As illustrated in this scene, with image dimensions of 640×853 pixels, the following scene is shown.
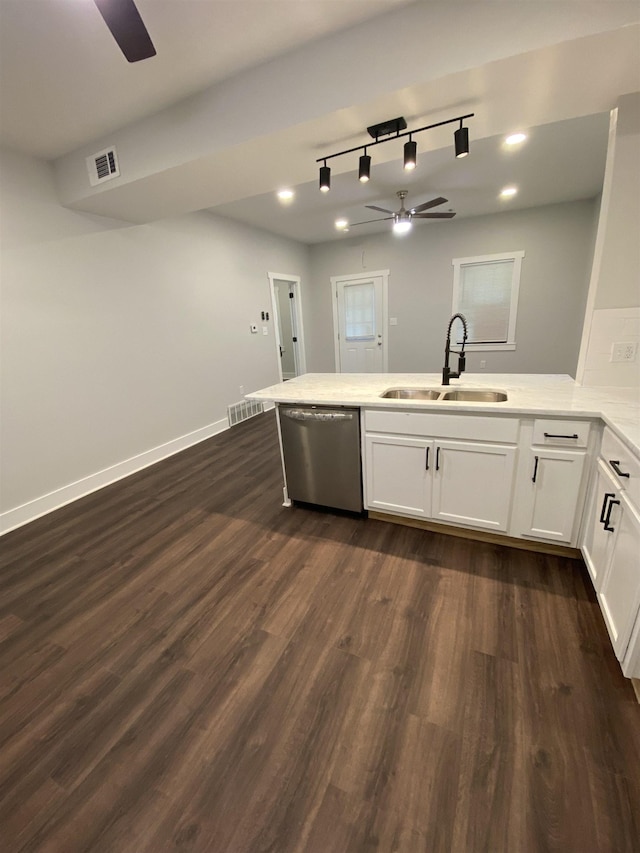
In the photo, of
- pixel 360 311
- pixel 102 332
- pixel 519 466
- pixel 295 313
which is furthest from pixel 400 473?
pixel 295 313

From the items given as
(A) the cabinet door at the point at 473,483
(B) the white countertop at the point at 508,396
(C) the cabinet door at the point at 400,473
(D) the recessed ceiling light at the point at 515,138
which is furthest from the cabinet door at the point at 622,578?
(D) the recessed ceiling light at the point at 515,138

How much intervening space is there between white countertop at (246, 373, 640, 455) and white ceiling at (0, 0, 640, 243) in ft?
4.87

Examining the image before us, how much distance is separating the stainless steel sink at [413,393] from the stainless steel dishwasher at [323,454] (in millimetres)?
380

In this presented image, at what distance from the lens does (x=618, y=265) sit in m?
2.01

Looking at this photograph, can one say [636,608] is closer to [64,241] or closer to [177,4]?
[177,4]

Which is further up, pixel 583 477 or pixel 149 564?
pixel 583 477

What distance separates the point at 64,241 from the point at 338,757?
3774 millimetres

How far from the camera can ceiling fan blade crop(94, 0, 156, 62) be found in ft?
3.24

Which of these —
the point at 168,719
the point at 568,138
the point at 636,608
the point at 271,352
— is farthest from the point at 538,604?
the point at 271,352

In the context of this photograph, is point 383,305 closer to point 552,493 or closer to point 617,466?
point 552,493

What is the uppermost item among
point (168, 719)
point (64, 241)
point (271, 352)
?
point (64, 241)

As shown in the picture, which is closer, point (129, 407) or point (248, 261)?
point (129, 407)

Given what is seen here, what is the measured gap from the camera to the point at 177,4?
1.48 m

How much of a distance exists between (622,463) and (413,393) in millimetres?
1268
